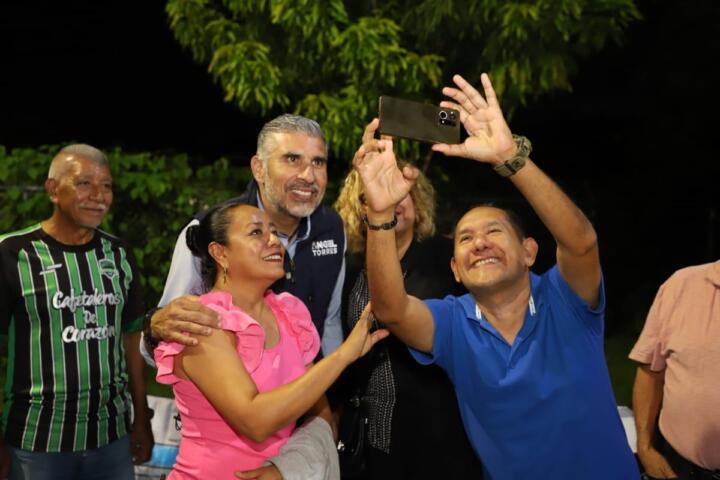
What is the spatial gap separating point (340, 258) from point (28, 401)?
152 centimetres

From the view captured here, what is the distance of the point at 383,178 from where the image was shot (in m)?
2.82

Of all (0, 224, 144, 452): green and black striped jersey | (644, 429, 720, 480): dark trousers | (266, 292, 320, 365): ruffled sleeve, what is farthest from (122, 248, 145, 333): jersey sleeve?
(644, 429, 720, 480): dark trousers

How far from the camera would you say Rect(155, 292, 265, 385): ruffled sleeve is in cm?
270

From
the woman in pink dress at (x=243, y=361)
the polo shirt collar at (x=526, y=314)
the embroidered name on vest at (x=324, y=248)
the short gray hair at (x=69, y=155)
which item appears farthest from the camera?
the short gray hair at (x=69, y=155)

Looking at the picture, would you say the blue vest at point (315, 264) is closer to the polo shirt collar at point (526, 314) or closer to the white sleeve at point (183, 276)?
the white sleeve at point (183, 276)

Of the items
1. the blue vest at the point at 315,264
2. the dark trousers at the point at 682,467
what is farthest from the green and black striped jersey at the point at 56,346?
the dark trousers at the point at 682,467

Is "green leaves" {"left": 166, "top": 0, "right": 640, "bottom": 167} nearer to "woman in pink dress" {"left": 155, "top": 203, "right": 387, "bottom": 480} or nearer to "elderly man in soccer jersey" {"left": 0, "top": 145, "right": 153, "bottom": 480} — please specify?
"elderly man in soccer jersey" {"left": 0, "top": 145, "right": 153, "bottom": 480}

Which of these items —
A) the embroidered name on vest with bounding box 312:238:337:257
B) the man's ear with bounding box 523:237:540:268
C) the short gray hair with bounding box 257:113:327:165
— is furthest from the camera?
the embroidered name on vest with bounding box 312:238:337:257

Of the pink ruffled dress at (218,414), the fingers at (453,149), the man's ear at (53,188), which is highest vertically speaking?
the man's ear at (53,188)

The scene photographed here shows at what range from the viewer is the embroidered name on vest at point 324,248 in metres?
3.71

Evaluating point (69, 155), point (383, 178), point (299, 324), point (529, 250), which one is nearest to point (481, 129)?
point (383, 178)

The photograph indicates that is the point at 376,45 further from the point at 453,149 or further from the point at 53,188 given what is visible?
the point at 453,149

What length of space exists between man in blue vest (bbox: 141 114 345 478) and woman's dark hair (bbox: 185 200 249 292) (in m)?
0.23

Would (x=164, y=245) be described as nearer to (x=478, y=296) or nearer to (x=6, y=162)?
(x=6, y=162)
